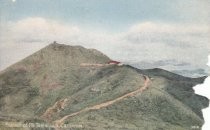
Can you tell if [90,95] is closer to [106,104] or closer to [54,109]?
[106,104]

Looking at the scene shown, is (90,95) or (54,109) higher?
(90,95)

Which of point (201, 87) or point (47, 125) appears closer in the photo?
point (47, 125)

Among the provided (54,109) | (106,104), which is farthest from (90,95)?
(54,109)

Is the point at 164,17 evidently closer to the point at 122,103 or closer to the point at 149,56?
the point at 149,56

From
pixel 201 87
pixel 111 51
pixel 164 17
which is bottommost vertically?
pixel 201 87

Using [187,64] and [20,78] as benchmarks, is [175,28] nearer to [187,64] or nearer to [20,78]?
[187,64]

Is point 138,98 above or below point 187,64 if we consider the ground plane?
below

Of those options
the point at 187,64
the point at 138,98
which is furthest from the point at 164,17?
the point at 138,98
